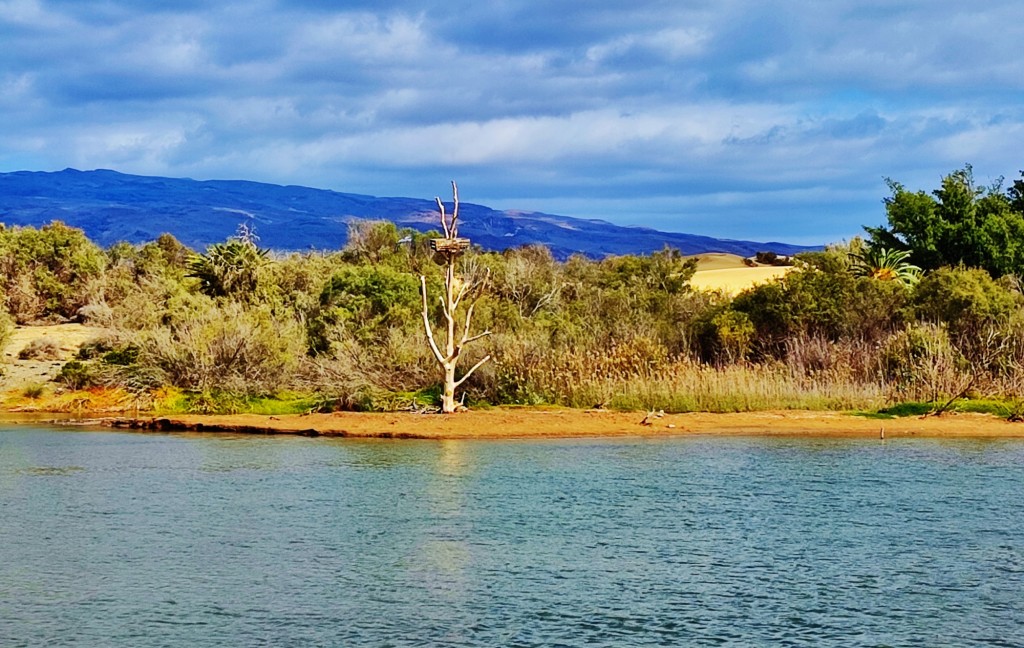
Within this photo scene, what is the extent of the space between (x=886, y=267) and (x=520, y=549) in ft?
87.3

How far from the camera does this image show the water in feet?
36.7

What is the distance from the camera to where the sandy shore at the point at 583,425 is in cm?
2638

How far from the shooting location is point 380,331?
119 ft

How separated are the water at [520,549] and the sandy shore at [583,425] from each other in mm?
3196

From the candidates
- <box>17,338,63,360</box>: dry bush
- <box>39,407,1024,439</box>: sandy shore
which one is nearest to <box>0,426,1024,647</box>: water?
<box>39,407,1024,439</box>: sandy shore

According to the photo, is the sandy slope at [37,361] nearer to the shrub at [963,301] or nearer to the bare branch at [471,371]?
the bare branch at [471,371]

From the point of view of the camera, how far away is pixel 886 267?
3831cm

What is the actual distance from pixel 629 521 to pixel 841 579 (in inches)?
151

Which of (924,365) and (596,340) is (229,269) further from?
(924,365)

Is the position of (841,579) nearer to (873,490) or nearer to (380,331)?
(873,490)

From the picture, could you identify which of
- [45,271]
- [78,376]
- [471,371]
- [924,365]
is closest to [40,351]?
[78,376]

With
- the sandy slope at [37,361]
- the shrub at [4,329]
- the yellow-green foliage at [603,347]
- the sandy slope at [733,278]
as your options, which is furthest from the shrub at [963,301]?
the shrub at [4,329]

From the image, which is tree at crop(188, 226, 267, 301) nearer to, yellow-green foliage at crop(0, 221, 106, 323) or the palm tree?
yellow-green foliage at crop(0, 221, 106, 323)

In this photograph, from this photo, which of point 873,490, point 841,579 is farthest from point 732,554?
point 873,490
